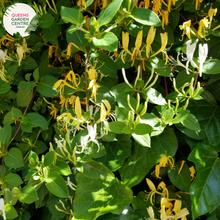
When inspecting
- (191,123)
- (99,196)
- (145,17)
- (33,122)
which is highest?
(145,17)

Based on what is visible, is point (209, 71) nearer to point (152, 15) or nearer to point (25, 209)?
point (152, 15)

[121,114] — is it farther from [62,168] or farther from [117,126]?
[62,168]

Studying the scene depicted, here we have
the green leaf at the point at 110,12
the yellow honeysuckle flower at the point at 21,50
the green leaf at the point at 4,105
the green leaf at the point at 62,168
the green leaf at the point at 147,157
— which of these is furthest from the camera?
the green leaf at the point at 4,105

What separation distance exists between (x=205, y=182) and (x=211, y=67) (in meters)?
0.28

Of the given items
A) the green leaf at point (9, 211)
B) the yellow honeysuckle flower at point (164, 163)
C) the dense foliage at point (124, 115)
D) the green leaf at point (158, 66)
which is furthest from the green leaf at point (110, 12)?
the green leaf at point (9, 211)

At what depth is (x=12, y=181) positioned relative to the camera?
2.07 ft

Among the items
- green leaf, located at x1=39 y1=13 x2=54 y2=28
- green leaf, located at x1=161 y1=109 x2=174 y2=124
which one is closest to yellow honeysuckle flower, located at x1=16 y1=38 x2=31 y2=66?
green leaf, located at x1=39 y1=13 x2=54 y2=28

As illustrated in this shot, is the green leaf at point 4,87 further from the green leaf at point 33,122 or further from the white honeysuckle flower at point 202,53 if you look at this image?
the white honeysuckle flower at point 202,53

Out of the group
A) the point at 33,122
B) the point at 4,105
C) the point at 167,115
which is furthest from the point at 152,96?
the point at 4,105

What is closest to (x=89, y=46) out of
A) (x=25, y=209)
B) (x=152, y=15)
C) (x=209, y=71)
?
(x=152, y=15)

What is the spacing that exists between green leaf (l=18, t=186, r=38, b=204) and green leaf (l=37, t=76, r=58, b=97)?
270mm

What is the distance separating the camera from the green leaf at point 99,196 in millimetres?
583

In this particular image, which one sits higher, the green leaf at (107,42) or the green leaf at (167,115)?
the green leaf at (107,42)

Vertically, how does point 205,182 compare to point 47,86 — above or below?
below
